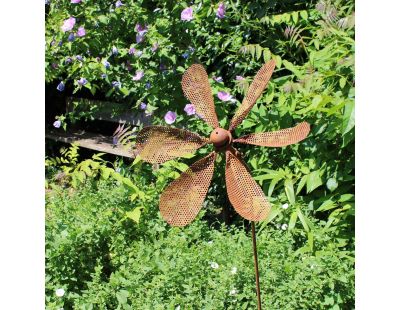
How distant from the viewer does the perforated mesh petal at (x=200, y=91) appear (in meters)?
1.97

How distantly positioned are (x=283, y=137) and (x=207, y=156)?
0.84ft

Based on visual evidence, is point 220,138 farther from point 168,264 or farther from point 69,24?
point 69,24

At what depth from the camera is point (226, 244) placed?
2.92m

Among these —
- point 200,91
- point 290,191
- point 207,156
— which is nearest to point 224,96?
point 290,191

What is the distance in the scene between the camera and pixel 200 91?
6.56 ft

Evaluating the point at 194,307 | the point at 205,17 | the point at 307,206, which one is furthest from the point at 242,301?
the point at 205,17

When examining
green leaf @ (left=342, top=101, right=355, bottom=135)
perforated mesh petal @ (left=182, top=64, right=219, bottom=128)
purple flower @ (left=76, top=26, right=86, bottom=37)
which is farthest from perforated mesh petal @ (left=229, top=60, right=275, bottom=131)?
purple flower @ (left=76, top=26, right=86, bottom=37)

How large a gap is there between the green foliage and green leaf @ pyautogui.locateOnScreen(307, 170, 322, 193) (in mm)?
236

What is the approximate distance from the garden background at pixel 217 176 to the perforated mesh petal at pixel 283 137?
2.72 ft

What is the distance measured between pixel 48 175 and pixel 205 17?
2.22 metres

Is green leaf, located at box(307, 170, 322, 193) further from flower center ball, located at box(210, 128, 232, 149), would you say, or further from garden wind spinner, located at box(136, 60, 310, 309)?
flower center ball, located at box(210, 128, 232, 149)

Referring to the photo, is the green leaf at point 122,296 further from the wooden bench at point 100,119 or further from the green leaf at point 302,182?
the wooden bench at point 100,119

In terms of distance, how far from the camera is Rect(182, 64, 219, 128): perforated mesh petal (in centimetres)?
197

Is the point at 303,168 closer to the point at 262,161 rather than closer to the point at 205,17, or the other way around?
the point at 262,161
